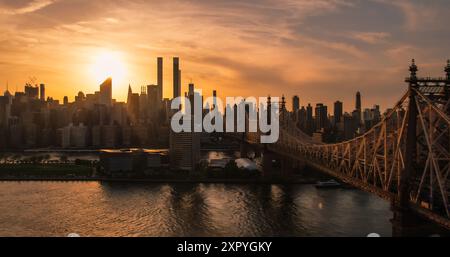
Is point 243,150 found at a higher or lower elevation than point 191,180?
higher

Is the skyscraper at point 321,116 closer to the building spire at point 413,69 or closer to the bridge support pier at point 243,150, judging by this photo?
the bridge support pier at point 243,150

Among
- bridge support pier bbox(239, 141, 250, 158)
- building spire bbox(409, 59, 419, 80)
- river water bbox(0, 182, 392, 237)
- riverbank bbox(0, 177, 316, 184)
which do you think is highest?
building spire bbox(409, 59, 419, 80)

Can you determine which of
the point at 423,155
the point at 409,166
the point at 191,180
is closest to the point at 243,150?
the point at 191,180

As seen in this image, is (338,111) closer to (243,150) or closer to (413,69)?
Answer: (243,150)

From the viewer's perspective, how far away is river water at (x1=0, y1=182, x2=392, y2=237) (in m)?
19.1

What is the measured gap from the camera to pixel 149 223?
20312mm

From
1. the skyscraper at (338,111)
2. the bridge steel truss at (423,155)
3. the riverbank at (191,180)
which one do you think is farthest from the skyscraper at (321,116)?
the bridge steel truss at (423,155)

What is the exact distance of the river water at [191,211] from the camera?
19109 mm

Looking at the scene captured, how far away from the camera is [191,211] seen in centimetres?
2289

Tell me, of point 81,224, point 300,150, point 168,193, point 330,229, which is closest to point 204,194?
point 168,193

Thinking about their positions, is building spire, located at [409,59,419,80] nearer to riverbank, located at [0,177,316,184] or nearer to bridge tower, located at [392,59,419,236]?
bridge tower, located at [392,59,419,236]

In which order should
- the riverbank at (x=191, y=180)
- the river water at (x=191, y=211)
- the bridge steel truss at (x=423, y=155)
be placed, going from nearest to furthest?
1. the bridge steel truss at (x=423, y=155)
2. the river water at (x=191, y=211)
3. the riverbank at (x=191, y=180)

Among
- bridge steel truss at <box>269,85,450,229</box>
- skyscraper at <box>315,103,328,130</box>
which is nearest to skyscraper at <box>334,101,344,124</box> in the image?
skyscraper at <box>315,103,328,130</box>
